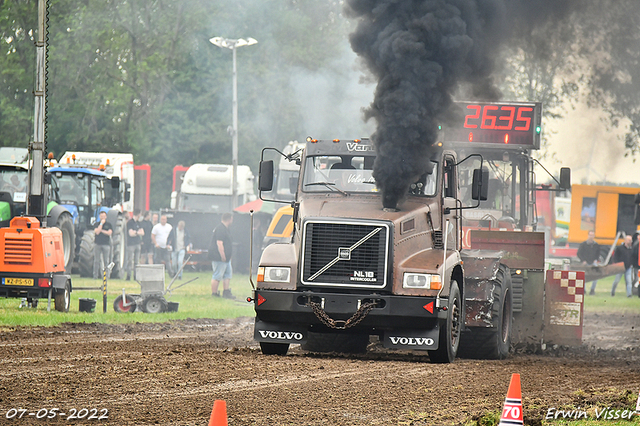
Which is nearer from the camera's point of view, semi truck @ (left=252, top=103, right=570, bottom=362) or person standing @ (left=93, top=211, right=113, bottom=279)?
→ semi truck @ (left=252, top=103, right=570, bottom=362)

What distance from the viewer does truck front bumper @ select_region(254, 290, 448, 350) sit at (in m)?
10.3

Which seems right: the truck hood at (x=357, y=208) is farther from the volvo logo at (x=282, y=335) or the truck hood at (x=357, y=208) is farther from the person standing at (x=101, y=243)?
the person standing at (x=101, y=243)

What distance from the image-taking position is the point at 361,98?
4106cm

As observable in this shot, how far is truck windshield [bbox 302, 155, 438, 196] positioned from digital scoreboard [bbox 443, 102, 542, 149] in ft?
14.5

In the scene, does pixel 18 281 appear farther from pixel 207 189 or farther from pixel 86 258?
pixel 207 189

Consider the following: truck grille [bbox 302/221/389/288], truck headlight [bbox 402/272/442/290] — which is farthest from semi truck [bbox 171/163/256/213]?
truck headlight [bbox 402/272/442/290]

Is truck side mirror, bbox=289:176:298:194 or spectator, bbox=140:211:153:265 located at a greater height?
truck side mirror, bbox=289:176:298:194

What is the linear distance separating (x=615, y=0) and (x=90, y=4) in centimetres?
3142

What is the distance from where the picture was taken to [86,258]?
24.7 metres

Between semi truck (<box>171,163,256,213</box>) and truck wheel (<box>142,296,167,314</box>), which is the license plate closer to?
truck wheel (<box>142,296,167,314</box>)

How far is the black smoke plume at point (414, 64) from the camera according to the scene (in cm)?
1120

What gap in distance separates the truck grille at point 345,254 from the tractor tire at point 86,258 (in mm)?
15206

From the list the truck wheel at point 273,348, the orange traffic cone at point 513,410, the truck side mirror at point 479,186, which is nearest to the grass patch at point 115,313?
the truck wheel at point 273,348

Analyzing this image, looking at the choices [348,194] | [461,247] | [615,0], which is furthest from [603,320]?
[348,194]
